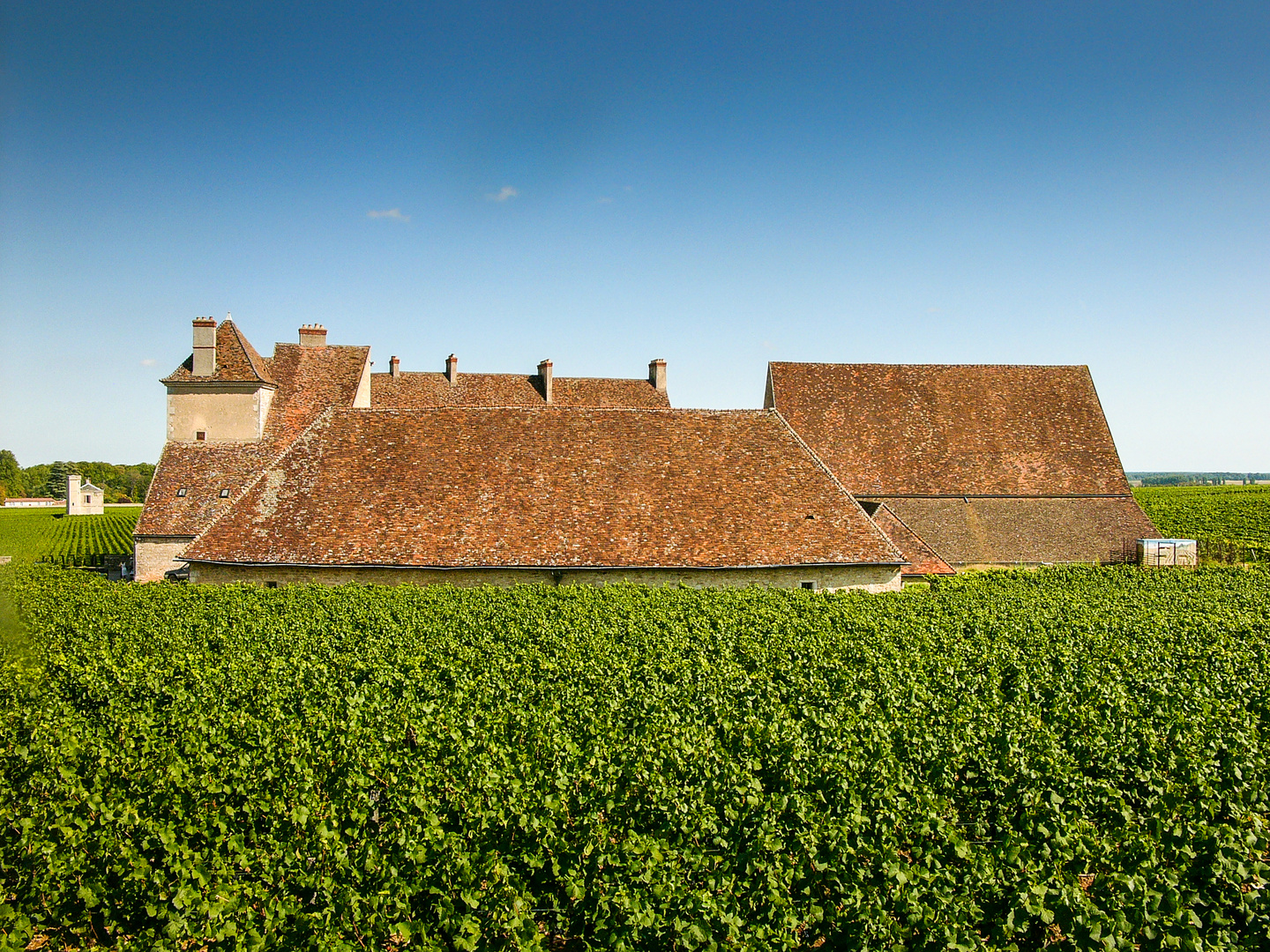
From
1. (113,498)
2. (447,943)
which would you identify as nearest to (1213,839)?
(447,943)

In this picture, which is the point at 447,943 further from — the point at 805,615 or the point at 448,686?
the point at 805,615

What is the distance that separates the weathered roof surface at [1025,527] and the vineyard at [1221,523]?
684 cm

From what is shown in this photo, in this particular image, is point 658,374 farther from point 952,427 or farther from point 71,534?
point 71,534

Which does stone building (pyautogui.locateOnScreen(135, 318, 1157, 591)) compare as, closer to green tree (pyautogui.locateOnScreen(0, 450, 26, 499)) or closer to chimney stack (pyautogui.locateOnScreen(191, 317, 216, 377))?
chimney stack (pyautogui.locateOnScreen(191, 317, 216, 377))

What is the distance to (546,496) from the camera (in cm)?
2069

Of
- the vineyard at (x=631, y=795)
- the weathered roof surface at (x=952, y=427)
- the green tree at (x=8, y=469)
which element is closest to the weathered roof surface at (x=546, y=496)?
the green tree at (x=8, y=469)

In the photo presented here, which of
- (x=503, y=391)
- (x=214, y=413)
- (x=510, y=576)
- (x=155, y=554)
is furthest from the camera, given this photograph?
(x=503, y=391)

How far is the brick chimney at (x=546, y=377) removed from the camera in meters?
36.2

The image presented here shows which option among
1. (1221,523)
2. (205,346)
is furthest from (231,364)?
(1221,523)

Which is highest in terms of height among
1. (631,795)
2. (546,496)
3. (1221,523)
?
(546,496)

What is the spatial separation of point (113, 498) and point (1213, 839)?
108831 millimetres

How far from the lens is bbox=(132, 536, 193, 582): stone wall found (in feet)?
84.7

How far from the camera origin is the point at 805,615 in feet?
48.8

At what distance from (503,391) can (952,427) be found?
745 inches
